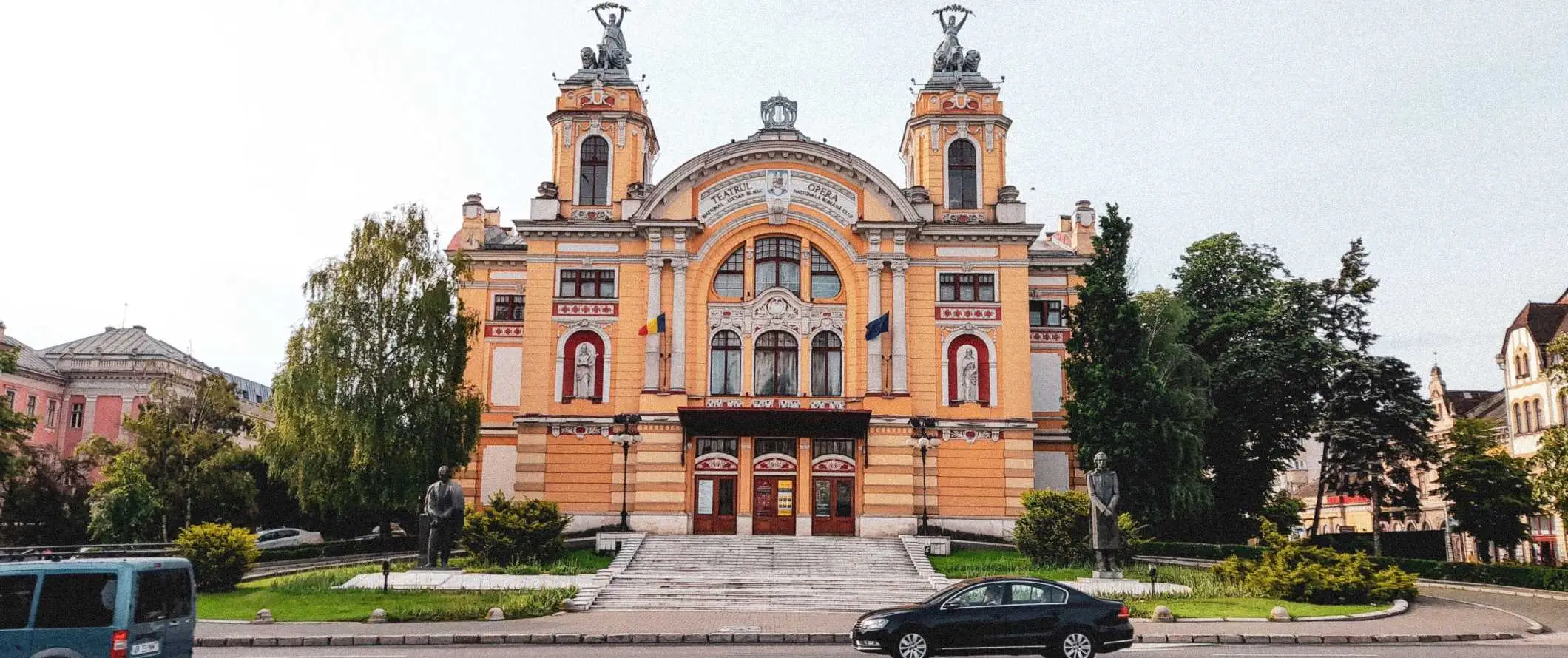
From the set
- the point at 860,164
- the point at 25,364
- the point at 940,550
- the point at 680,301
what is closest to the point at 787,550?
the point at 940,550

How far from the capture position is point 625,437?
40.8m

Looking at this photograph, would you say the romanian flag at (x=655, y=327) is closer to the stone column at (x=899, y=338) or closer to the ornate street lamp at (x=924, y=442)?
the stone column at (x=899, y=338)

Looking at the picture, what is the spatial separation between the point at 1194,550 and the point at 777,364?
16574 millimetres

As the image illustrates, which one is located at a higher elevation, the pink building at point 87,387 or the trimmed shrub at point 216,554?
the pink building at point 87,387

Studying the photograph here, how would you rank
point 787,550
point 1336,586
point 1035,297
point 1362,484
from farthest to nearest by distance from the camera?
point 1035,297
point 1362,484
point 787,550
point 1336,586

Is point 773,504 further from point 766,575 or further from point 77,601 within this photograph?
point 77,601

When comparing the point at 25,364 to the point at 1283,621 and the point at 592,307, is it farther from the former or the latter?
the point at 1283,621

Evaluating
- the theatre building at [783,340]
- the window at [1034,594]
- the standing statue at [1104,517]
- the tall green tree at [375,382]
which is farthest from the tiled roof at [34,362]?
the window at [1034,594]

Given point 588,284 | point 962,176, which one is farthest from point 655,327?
point 962,176

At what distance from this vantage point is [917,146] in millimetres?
46281

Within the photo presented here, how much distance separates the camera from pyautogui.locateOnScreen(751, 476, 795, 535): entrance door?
40.8 m

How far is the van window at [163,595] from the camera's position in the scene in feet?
49.1

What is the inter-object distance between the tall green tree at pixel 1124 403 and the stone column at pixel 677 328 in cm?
1452

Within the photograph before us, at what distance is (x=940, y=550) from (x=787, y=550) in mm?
5664
